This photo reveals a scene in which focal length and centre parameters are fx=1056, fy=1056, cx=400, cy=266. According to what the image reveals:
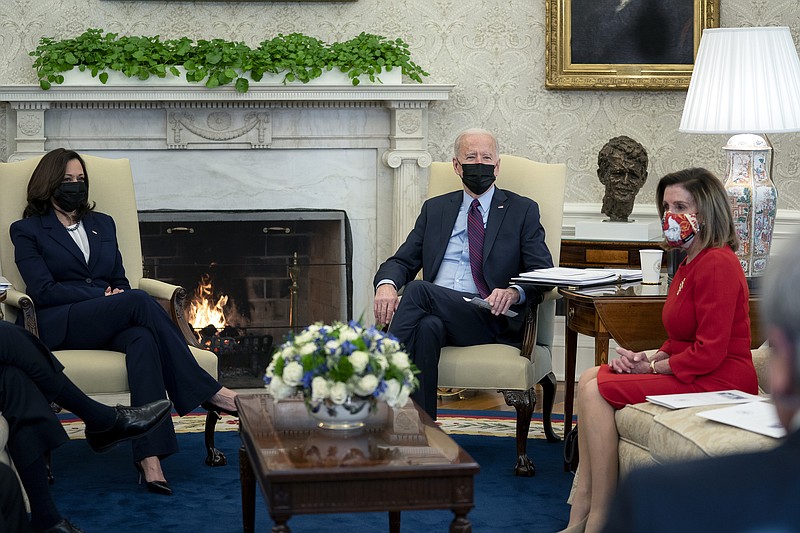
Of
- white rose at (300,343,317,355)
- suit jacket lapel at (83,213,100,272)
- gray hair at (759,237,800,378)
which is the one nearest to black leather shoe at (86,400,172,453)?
suit jacket lapel at (83,213,100,272)

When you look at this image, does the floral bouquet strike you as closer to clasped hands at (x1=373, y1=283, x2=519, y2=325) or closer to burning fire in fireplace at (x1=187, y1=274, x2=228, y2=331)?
clasped hands at (x1=373, y1=283, x2=519, y2=325)

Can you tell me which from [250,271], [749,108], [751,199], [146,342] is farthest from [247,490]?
[250,271]

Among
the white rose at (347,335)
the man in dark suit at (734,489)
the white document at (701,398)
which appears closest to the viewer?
the man in dark suit at (734,489)

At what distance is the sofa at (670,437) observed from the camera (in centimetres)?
248

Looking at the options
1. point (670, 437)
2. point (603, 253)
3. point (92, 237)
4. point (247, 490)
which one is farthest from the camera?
point (603, 253)

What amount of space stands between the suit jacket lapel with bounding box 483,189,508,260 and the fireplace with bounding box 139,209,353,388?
1.42 m

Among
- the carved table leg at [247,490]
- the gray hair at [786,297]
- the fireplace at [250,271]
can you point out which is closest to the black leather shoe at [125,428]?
the carved table leg at [247,490]

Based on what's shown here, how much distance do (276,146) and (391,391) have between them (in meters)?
3.03

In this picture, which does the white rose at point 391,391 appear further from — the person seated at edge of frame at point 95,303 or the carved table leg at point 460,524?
the person seated at edge of frame at point 95,303

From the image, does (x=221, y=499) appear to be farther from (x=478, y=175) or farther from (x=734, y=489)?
(x=734, y=489)

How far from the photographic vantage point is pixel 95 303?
12.1 ft

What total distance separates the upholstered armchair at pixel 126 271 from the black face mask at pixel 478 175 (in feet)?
3.81

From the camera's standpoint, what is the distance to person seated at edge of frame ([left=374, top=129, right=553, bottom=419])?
12.2 feet

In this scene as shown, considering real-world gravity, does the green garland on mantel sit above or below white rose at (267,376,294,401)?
above
